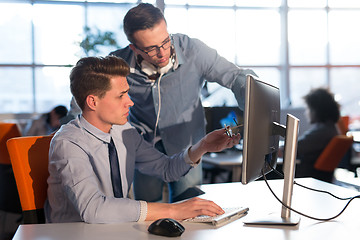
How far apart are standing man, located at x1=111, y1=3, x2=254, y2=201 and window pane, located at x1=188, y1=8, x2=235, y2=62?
6.56 meters

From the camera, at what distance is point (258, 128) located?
3.83 ft

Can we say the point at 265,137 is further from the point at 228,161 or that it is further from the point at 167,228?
the point at 228,161

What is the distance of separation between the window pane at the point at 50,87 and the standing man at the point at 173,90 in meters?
6.45

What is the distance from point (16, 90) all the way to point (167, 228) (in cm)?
780

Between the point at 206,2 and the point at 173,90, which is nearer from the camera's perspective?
the point at 173,90

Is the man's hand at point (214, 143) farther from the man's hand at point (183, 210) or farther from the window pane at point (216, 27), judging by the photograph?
the window pane at point (216, 27)

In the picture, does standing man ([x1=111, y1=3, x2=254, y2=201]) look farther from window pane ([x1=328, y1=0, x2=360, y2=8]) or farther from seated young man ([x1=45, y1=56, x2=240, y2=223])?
window pane ([x1=328, y1=0, x2=360, y2=8])

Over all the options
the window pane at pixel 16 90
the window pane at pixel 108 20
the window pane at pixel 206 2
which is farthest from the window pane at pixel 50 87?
the window pane at pixel 206 2

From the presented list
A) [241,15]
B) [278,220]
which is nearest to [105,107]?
[278,220]

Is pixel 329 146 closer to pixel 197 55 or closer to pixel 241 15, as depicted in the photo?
pixel 197 55

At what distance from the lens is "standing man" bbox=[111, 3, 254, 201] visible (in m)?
2.04

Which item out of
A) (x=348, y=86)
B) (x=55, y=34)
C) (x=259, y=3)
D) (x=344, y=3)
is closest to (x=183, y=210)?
(x=55, y=34)

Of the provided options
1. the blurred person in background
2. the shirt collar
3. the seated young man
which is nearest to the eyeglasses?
the seated young man

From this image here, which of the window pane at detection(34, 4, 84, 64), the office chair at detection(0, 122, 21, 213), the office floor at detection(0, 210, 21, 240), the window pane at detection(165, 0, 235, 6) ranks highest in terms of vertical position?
the window pane at detection(165, 0, 235, 6)
